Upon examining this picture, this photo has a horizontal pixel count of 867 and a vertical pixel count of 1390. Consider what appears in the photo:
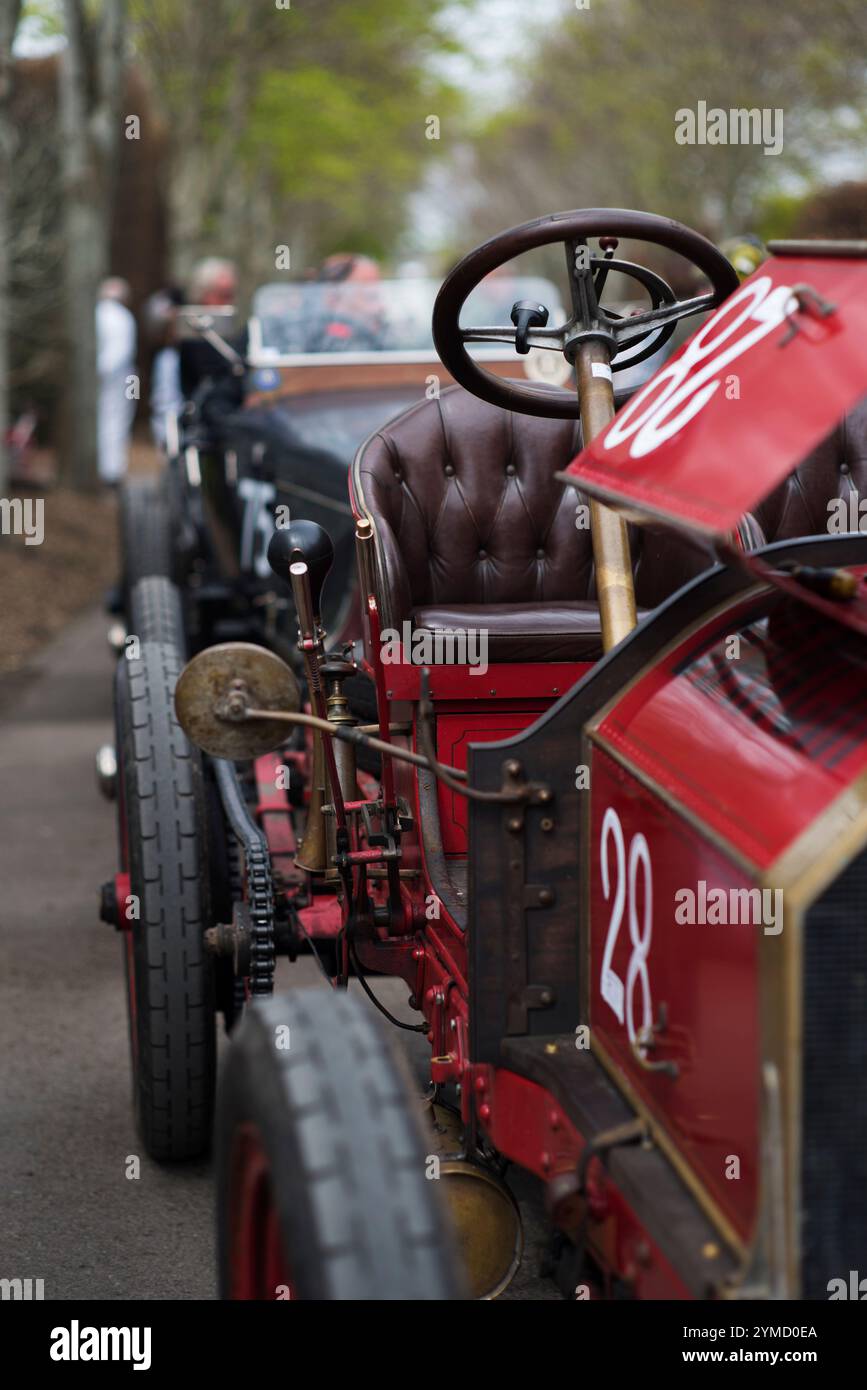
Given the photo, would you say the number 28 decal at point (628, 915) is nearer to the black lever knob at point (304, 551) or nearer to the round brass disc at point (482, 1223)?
the round brass disc at point (482, 1223)

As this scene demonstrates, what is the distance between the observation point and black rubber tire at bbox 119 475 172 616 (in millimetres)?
7055

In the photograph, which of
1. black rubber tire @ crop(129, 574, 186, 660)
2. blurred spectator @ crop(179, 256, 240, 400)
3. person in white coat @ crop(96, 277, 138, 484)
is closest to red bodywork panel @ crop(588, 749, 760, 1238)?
black rubber tire @ crop(129, 574, 186, 660)

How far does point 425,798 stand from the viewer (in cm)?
323

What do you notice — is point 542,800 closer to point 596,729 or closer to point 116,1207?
point 596,729

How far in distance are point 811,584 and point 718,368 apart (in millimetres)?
A: 332

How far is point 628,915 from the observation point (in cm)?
223

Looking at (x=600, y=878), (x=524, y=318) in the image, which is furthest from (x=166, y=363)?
(x=600, y=878)

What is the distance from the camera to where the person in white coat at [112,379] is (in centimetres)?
1662

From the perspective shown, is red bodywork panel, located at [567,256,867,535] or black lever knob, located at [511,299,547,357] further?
black lever knob, located at [511,299,547,357]

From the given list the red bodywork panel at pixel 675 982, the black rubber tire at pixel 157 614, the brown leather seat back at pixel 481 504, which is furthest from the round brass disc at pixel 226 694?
the black rubber tire at pixel 157 614

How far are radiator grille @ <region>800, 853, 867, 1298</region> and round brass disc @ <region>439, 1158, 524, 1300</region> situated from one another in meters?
0.83

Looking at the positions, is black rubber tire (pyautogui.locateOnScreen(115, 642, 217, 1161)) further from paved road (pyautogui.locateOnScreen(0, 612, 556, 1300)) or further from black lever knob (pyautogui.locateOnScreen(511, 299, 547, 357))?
black lever knob (pyautogui.locateOnScreen(511, 299, 547, 357))

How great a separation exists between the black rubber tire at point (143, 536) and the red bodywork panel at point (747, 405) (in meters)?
4.82
